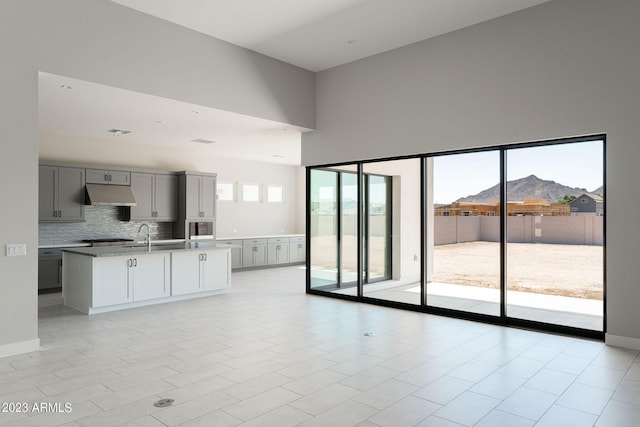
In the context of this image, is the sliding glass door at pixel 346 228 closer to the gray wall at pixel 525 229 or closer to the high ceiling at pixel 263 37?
the gray wall at pixel 525 229

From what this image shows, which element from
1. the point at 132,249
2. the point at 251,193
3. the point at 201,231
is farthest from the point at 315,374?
the point at 251,193

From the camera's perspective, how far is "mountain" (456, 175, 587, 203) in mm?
5395

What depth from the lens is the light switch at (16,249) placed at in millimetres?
4609

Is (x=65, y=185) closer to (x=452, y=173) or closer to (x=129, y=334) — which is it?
(x=129, y=334)

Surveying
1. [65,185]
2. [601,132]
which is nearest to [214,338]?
[601,132]

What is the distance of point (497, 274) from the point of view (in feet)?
19.6

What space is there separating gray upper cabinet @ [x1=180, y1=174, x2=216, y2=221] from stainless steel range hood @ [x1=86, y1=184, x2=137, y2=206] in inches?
51.0

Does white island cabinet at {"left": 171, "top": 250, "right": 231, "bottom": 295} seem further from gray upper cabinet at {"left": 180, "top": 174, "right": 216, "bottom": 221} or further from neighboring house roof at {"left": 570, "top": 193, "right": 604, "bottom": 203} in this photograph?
neighboring house roof at {"left": 570, "top": 193, "right": 604, "bottom": 203}

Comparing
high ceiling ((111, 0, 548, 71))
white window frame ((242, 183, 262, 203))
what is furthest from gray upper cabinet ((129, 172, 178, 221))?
high ceiling ((111, 0, 548, 71))

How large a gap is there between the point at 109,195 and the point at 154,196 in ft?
3.77

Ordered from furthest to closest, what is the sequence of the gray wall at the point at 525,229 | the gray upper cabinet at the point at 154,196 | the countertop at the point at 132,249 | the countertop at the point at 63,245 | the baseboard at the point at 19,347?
the gray upper cabinet at the point at 154,196
the countertop at the point at 63,245
the countertop at the point at 132,249
the gray wall at the point at 525,229
the baseboard at the point at 19,347

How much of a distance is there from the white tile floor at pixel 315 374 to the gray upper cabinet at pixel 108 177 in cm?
380

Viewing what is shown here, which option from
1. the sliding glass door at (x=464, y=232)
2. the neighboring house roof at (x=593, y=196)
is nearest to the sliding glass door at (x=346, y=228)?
the sliding glass door at (x=464, y=232)

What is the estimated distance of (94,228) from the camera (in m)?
9.51
